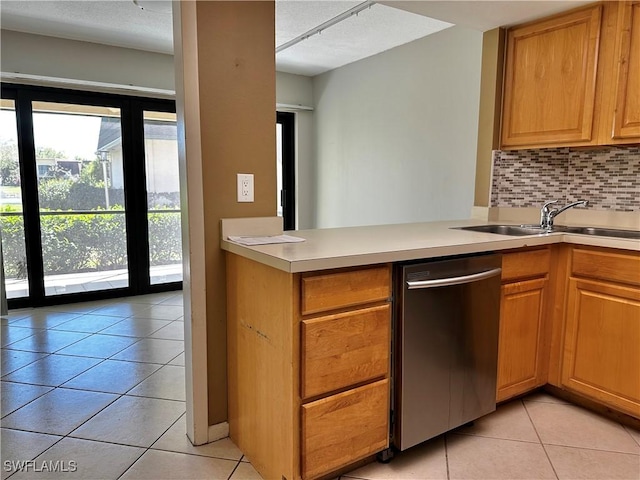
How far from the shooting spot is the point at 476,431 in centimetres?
197

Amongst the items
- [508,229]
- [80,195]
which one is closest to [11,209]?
[80,195]

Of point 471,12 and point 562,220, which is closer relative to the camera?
point 471,12

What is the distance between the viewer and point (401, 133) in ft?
13.0

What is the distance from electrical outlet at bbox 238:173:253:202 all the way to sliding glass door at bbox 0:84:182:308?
2911 millimetres

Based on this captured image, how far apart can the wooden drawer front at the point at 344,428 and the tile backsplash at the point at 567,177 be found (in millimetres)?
1748

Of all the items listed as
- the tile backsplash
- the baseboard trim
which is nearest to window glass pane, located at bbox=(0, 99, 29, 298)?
the baseboard trim

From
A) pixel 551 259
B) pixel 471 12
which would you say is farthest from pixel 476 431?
pixel 471 12

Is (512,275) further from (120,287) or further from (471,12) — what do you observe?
(120,287)

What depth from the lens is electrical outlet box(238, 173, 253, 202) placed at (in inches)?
71.3

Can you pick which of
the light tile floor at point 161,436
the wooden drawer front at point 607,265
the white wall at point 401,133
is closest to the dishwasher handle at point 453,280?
the wooden drawer front at point 607,265

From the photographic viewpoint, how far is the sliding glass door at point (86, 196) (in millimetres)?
3795

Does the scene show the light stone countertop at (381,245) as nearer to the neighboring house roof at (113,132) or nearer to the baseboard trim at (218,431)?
the baseboard trim at (218,431)

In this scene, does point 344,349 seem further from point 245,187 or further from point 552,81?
point 552,81

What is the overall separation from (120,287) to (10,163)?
146cm
